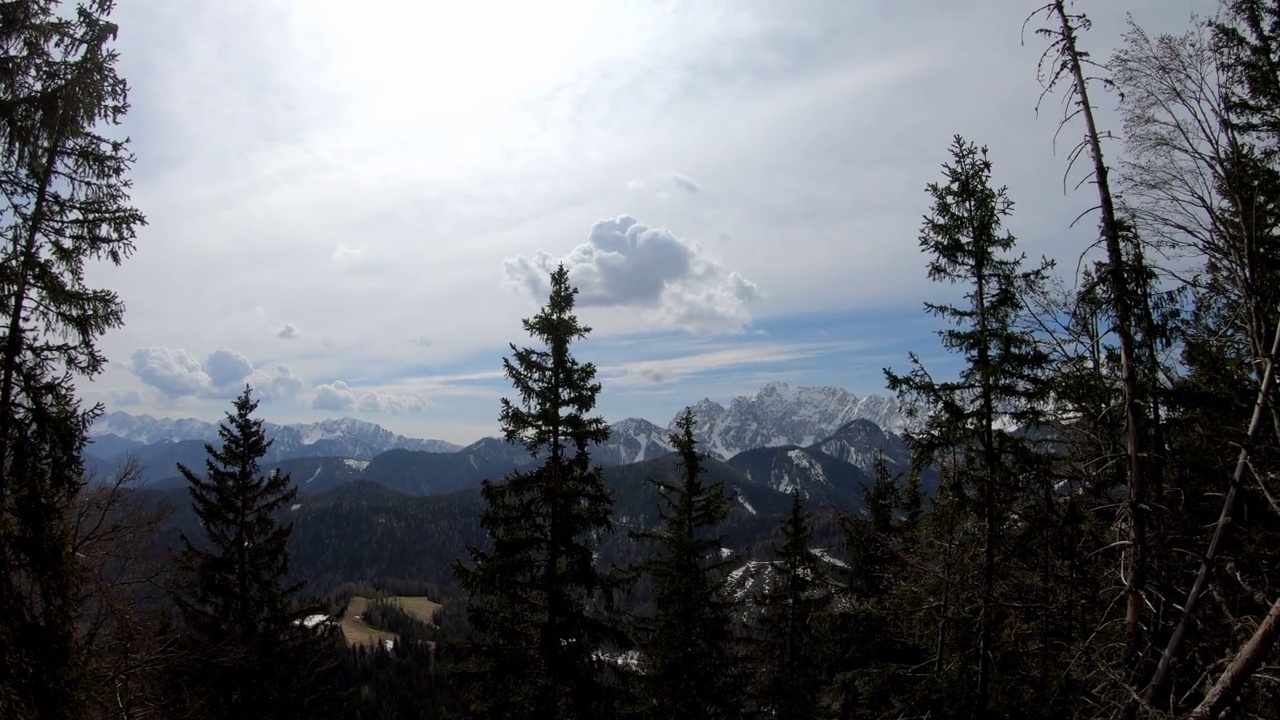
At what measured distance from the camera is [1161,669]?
5.45m

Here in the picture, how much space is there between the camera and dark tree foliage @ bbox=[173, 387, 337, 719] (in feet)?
50.1

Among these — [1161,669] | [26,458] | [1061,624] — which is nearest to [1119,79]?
[1161,669]

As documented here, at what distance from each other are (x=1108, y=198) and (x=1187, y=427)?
12.2 ft

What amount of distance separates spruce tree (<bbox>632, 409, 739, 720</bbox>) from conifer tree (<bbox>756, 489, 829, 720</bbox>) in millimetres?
2906

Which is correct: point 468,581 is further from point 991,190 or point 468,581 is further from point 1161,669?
point 991,190

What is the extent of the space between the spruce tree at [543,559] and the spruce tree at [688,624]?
3996 mm

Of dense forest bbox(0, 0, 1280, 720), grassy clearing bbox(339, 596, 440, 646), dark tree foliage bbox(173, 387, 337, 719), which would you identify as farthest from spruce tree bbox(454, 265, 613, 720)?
grassy clearing bbox(339, 596, 440, 646)

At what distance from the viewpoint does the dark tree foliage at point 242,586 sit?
15.3 m

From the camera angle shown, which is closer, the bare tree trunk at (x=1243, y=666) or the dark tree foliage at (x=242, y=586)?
the bare tree trunk at (x=1243, y=666)

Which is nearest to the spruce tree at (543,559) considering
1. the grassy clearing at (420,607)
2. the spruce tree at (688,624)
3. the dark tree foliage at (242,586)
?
the spruce tree at (688,624)

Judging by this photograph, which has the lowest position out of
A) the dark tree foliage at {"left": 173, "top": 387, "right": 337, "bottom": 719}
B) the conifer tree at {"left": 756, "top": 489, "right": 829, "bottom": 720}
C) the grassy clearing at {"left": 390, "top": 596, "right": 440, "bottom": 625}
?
the grassy clearing at {"left": 390, "top": 596, "right": 440, "bottom": 625}

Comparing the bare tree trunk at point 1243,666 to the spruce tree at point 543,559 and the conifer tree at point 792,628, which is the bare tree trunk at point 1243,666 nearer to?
the spruce tree at point 543,559

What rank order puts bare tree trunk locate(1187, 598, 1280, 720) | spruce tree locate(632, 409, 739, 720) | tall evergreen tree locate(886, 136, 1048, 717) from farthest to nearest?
spruce tree locate(632, 409, 739, 720)
tall evergreen tree locate(886, 136, 1048, 717)
bare tree trunk locate(1187, 598, 1280, 720)

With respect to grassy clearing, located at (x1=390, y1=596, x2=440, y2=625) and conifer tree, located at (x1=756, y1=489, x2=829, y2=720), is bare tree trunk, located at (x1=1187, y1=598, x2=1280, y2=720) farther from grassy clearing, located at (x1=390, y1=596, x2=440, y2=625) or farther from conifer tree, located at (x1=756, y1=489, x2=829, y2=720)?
grassy clearing, located at (x1=390, y1=596, x2=440, y2=625)
